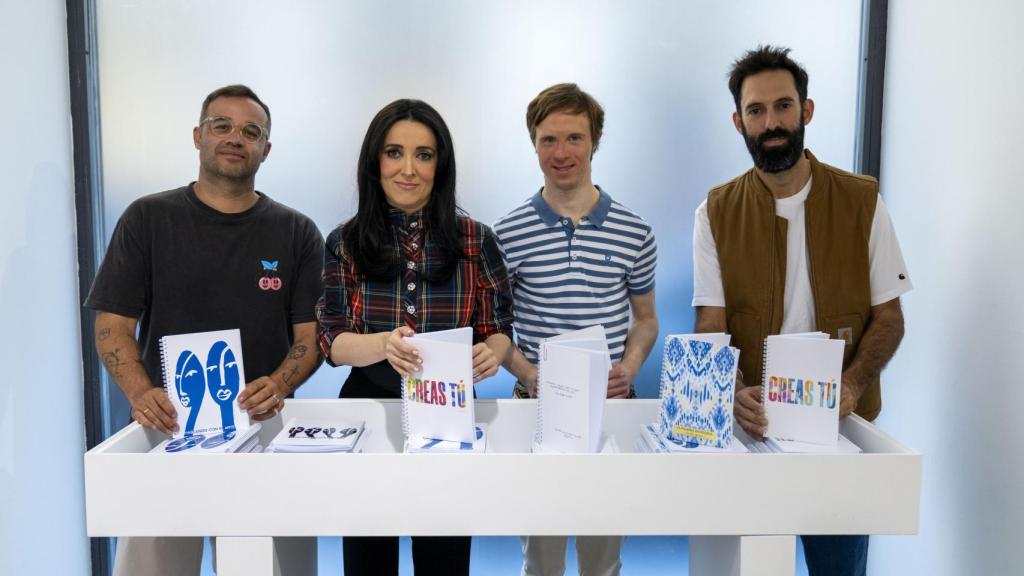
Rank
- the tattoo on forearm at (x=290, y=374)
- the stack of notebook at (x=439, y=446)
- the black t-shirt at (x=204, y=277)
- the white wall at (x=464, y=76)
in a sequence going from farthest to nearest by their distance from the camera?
1. the white wall at (x=464, y=76)
2. the black t-shirt at (x=204, y=277)
3. the tattoo on forearm at (x=290, y=374)
4. the stack of notebook at (x=439, y=446)

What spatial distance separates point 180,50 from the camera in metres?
2.62

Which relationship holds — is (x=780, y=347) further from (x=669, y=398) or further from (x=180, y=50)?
(x=180, y=50)

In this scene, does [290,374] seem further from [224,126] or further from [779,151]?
[779,151]

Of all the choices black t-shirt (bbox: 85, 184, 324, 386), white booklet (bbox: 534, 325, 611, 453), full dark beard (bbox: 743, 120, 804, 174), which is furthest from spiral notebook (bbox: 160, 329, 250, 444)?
full dark beard (bbox: 743, 120, 804, 174)

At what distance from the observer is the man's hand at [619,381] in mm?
1895

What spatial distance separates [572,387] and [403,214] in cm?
64

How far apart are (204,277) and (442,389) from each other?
2.85ft

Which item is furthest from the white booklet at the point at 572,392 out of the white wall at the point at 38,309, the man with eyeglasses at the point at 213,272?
the white wall at the point at 38,309

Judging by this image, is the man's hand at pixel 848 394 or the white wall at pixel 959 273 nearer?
the man's hand at pixel 848 394

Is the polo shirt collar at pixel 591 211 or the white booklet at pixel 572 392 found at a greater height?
the polo shirt collar at pixel 591 211

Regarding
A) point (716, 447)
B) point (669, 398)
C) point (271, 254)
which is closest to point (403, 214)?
point (271, 254)

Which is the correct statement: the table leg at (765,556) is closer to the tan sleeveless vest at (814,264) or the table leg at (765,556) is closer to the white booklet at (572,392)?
the white booklet at (572,392)

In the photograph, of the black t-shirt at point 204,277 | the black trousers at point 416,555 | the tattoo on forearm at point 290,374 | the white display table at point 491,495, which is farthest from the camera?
the black t-shirt at point 204,277

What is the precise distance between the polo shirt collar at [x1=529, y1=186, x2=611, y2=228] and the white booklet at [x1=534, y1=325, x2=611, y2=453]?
2.01ft
